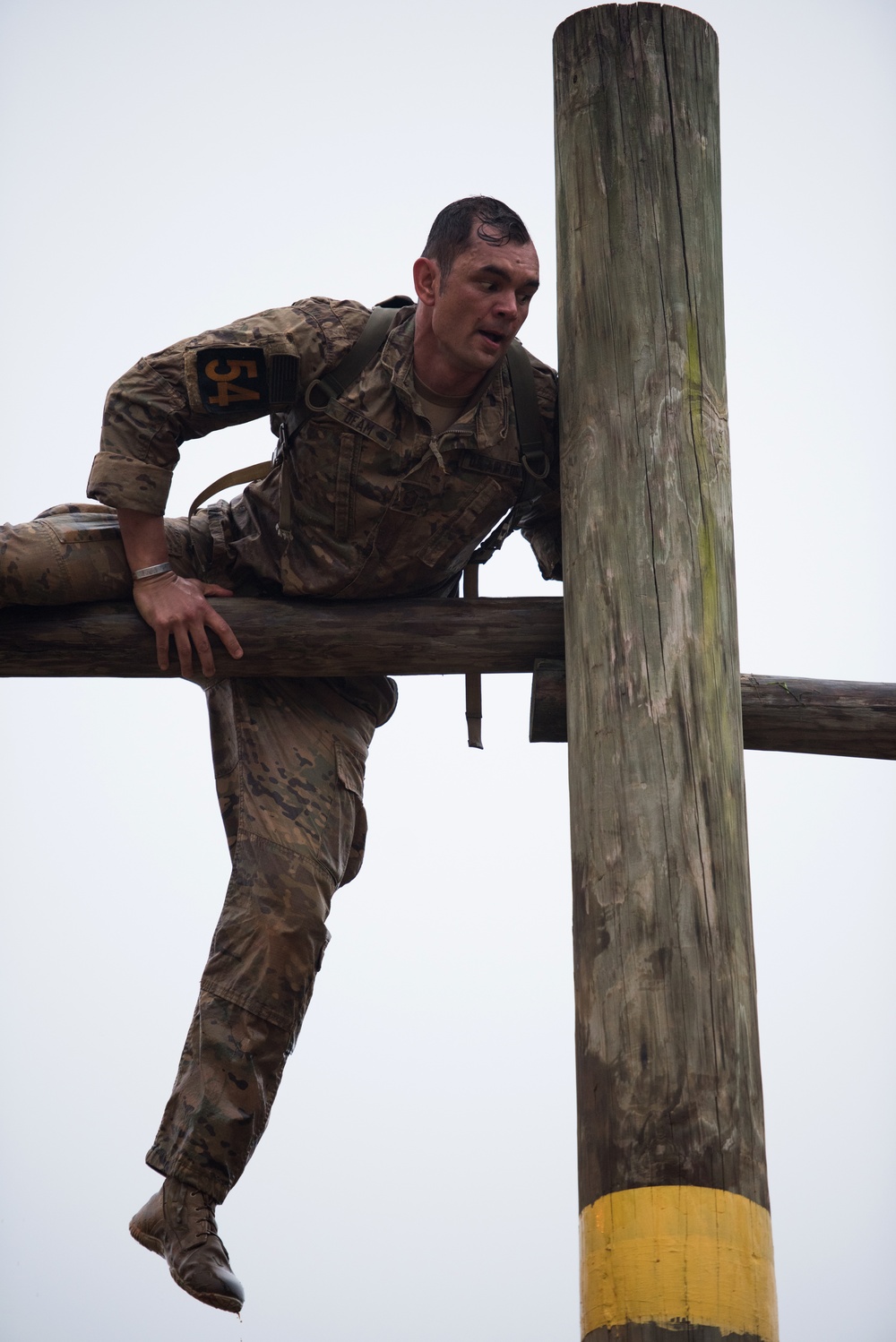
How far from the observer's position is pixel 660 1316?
2.60m

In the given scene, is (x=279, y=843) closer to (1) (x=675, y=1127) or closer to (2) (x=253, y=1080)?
(2) (x=253, y=1080)

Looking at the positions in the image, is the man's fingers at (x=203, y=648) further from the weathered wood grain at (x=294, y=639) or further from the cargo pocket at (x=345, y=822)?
the cargo pocket at (x=345, y=822)

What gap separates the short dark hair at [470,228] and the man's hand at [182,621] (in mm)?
946

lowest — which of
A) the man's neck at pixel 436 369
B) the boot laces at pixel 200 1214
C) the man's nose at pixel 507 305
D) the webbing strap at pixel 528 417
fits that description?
the boot laces at pixel 200 1214

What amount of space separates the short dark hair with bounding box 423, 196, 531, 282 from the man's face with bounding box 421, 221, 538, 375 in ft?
0.05

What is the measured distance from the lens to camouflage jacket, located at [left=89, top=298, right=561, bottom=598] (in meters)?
3.69

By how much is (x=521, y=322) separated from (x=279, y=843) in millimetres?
→ 1342

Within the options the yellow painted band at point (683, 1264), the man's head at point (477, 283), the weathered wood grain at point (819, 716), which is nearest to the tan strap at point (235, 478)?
the man's head at point (477, 283)

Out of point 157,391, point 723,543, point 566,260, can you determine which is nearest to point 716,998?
point 723,543

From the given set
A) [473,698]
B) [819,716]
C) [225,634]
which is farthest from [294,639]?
[819,716]

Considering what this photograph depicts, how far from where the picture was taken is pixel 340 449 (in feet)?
12.4

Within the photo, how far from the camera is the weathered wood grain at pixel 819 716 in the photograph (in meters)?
3.66

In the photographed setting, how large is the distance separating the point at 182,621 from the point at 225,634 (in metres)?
0.10

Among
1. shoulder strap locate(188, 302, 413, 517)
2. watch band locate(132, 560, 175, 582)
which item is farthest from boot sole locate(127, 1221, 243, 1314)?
shoulder strap locate(188, 302, 413, 517)
